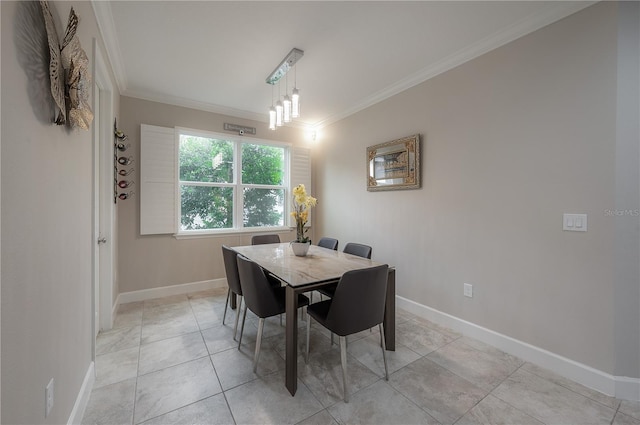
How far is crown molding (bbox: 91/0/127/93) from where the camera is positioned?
186 cm

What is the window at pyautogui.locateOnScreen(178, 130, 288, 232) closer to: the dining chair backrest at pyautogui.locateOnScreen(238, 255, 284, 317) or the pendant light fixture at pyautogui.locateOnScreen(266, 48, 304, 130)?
the pendant light fixture at pyautogui.locateOnScreen(266, 48, 304, 130)

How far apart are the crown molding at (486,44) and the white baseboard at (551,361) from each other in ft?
8.21

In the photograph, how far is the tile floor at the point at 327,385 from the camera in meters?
1.49

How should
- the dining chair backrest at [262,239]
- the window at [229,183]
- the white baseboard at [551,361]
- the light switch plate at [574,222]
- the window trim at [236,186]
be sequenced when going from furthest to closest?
the window at [229,183]
the window trim at [236,186]
the dining chair backrest at [262,239]
the light switch plate at [574,222]
the white baseboard at [551,361]

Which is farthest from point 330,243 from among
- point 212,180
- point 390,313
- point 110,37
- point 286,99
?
point 110,37

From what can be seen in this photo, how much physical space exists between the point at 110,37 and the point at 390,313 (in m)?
3.35

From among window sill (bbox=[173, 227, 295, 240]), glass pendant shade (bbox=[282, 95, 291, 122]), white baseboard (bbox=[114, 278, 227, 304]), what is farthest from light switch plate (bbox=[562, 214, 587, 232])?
white baseboard (bbox=[114, 278, 227, 304])

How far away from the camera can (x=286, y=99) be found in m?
2.36

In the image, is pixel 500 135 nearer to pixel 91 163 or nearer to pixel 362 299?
pixel 362 299

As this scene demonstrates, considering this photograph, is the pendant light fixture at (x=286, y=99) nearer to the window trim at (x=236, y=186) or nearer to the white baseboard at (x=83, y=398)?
the window trim at (x=236, y=186)

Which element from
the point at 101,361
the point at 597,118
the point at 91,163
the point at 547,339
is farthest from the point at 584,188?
the point at 101,361

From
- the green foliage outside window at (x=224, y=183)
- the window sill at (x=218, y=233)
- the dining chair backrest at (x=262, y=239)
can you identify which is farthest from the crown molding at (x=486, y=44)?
the window sill at (x=218, y=233)

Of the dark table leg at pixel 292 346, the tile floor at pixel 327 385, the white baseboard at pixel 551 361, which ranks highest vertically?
the dark table leg at pixel 292 346

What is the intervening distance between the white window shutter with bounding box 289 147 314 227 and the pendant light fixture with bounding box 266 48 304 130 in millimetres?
1530
